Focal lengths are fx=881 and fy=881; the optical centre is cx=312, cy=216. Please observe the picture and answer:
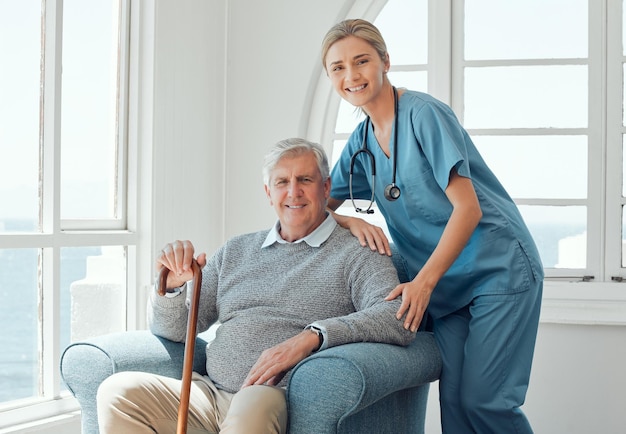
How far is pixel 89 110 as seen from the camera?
10.9 feet

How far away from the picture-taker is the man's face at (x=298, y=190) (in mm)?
2482

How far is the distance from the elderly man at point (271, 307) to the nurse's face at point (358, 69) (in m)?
0.21

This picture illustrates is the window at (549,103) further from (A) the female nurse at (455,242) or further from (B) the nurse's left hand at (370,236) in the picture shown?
(B) the nurse's left hand at (370,236)

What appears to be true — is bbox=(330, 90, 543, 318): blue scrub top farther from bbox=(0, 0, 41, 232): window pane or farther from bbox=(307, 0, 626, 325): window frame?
bbox=(0, 0, 41, 232): window pane

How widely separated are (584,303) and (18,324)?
212 centimetres

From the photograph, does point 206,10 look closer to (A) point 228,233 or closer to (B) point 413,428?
(A) point 228,233

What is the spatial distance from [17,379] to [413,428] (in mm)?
1425

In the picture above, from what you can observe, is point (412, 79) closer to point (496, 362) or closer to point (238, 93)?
point (238, 93)

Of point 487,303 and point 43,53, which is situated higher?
point 43,53

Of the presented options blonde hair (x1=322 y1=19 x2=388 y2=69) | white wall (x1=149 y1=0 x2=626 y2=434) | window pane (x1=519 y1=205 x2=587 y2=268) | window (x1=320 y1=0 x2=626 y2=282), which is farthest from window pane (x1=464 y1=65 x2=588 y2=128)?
blonde hair (x1=322 y1=19 x2=388 y2=69)

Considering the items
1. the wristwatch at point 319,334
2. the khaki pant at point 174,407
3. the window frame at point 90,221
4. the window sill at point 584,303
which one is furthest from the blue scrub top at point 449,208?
the window frame at point 90,221

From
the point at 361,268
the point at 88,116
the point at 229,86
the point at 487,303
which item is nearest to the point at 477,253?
the point at 487,303

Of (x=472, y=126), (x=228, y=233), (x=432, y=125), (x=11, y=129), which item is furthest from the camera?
(x=228, y=233)

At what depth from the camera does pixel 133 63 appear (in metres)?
3.52
